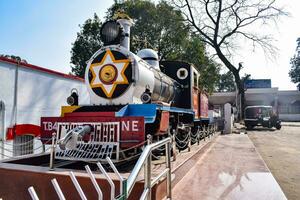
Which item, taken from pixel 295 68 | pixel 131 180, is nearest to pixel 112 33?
pixel 131 180

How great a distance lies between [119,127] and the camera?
188 inches

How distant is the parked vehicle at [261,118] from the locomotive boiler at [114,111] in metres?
16.8

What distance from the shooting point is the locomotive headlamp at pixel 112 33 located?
238 inches

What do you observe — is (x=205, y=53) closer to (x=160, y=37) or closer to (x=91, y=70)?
(x=160, y=37)

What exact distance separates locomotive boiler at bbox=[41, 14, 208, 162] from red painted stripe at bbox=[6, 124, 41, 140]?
231cm

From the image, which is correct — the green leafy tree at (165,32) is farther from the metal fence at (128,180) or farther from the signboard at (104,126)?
the metal fence at (128,180)

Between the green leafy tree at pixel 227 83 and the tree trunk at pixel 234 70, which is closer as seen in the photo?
the tree trunk at pixel 234 70

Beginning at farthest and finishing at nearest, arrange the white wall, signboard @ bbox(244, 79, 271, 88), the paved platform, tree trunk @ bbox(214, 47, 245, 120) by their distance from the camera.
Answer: signboard @ bbox(244, 79, 271, 88) < tree trunk @ bbox(214, 47, 245, 120) < the white wall < the paved platform

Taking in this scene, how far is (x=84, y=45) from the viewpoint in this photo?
27.4 metres

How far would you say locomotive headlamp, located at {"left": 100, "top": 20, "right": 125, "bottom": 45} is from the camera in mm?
6035

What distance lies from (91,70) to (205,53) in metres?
25.8

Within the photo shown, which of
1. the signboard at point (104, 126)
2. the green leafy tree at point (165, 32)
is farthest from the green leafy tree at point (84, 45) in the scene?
the signboard at point (104, 126)

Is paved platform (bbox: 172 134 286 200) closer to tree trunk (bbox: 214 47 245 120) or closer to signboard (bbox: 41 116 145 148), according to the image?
signboard (bbox: 41 116 145 148)

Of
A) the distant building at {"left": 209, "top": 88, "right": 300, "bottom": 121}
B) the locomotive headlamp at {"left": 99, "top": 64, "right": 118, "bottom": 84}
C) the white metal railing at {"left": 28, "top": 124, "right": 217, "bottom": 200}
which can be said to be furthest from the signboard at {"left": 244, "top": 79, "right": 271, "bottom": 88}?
the white metal railing at {"left": 28, "top": 124, "right": 217, "bottom": 200}
